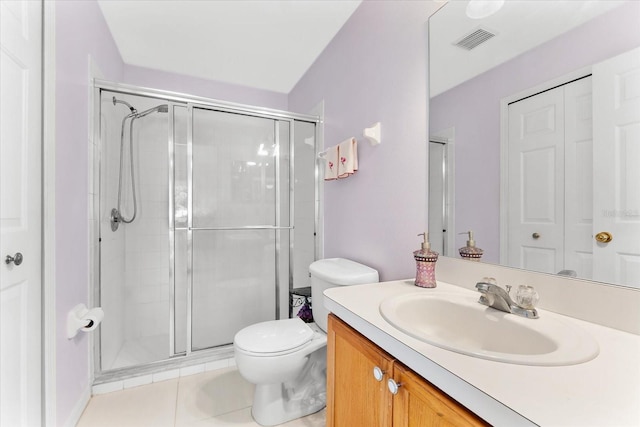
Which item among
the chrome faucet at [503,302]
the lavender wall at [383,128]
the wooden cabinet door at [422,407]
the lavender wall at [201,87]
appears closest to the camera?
the wooden cabinet door at [422,407]

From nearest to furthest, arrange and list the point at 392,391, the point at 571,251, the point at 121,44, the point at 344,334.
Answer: the point at 392,391 < the point at 571,251 < the point at 344,334 < the point at 121,44

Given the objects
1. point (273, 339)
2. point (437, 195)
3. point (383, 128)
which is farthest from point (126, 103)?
point (437, 195)

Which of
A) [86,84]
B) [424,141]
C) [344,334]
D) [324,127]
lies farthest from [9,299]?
[324,127]

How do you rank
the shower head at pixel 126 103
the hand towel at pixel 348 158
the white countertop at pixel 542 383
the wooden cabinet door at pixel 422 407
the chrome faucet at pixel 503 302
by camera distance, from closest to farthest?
the white countertop at pixel 542 383 → the wooden cabinet door at pixel 422 407 → the chrome faucet at pixel 503 302 → the hand towel at pixel 348 158 → the shower head at pixel 126 103

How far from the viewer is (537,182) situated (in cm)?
89

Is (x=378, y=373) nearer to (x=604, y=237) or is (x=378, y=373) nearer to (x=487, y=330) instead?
(x=487, y=330)

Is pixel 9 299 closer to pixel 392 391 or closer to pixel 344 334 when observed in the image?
pixel 344 334

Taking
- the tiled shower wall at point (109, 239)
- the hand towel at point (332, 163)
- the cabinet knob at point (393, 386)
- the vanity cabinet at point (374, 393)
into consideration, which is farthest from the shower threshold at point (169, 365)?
the cabinet knob at point (393, 386)

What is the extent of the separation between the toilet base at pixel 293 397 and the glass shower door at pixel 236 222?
84 cm

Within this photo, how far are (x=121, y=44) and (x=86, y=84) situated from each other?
88 cm

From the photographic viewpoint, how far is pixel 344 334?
0.95m

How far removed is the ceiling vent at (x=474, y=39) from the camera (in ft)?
3.46

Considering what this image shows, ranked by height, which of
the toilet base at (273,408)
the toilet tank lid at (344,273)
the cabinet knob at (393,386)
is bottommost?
the toilet base at (273,408)

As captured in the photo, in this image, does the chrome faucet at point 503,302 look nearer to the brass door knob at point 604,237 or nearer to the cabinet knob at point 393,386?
the brass door knob at point 604,237
